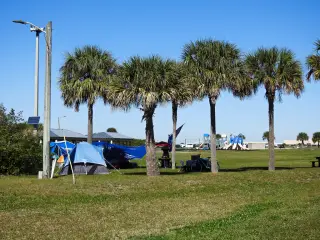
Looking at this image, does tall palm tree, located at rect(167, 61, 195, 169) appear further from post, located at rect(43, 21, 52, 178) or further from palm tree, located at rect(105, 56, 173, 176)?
post, located at rect(43, 21, 52, 178)

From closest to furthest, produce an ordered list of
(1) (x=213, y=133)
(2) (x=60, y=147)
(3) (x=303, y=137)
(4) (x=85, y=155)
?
(1) (x=213, y=133), (4) (x=85, y=155), (2) (x=60, y=147), (3) (x=303, y=137)

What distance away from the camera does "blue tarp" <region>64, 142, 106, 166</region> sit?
83.9 feet

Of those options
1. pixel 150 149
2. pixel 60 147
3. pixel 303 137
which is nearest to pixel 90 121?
pixel 60 147

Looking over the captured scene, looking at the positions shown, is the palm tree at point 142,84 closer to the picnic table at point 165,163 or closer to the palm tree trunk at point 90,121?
the palm tree trunk at point 90,121

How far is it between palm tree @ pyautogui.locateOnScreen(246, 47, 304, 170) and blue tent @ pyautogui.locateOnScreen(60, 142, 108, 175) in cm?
972

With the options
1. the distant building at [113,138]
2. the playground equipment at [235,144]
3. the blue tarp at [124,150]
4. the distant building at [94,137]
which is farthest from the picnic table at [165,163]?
the playground equipment at [235,144]

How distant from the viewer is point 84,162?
25.5 metres

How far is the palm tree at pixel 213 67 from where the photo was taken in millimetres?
24078

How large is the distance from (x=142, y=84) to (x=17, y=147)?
7.43 meters

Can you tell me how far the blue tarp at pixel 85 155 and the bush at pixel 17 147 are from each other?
71.3 inches

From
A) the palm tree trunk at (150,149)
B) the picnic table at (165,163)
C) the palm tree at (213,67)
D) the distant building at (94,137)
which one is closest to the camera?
the palm tree trunk at (150,149)

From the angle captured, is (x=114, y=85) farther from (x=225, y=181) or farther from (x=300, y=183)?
(x=300, y=183)

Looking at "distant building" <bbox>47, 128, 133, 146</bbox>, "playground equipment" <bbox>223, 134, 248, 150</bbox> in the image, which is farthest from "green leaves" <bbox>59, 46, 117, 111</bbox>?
"playground equipment" <bbox>223, 134, 248, 150</bbox>

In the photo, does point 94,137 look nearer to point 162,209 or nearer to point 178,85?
point 178,85
